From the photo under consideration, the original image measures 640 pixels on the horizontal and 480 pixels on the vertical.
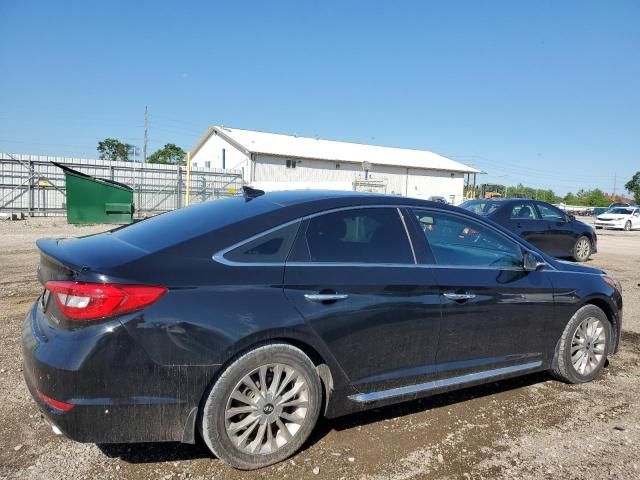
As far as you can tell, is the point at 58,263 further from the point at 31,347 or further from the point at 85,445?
the point at 85,445

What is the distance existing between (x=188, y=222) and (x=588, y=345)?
3.53 metres

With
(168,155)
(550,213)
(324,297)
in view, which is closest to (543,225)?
(550,213)

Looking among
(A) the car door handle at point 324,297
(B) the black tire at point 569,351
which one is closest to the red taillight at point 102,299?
(A) the car door handle at point 324,297

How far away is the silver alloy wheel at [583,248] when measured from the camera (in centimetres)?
1205

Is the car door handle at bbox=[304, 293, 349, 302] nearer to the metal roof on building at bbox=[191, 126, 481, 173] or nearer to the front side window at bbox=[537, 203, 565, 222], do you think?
the front side window at bbox=[537, 203, 565, 222]

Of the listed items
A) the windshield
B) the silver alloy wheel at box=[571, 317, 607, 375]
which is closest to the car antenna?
the silver alloy wheel at box=[571, 317, 607, 375]

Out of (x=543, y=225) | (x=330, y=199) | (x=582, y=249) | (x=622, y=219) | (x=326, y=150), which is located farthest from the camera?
(x=326, y=150)

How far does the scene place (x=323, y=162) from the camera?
132 feet

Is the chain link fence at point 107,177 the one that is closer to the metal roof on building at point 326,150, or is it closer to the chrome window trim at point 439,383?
the metal roof on building at point 326,150

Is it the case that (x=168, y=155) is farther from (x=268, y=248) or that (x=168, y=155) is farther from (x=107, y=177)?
(x=268, y=248)

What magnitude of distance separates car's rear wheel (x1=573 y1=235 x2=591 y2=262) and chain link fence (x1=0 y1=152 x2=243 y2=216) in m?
14.1

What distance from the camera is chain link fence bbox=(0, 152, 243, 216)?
19906 mm

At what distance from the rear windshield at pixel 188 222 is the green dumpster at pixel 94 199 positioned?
47.2ft

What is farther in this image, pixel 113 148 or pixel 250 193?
pixel 113 148
